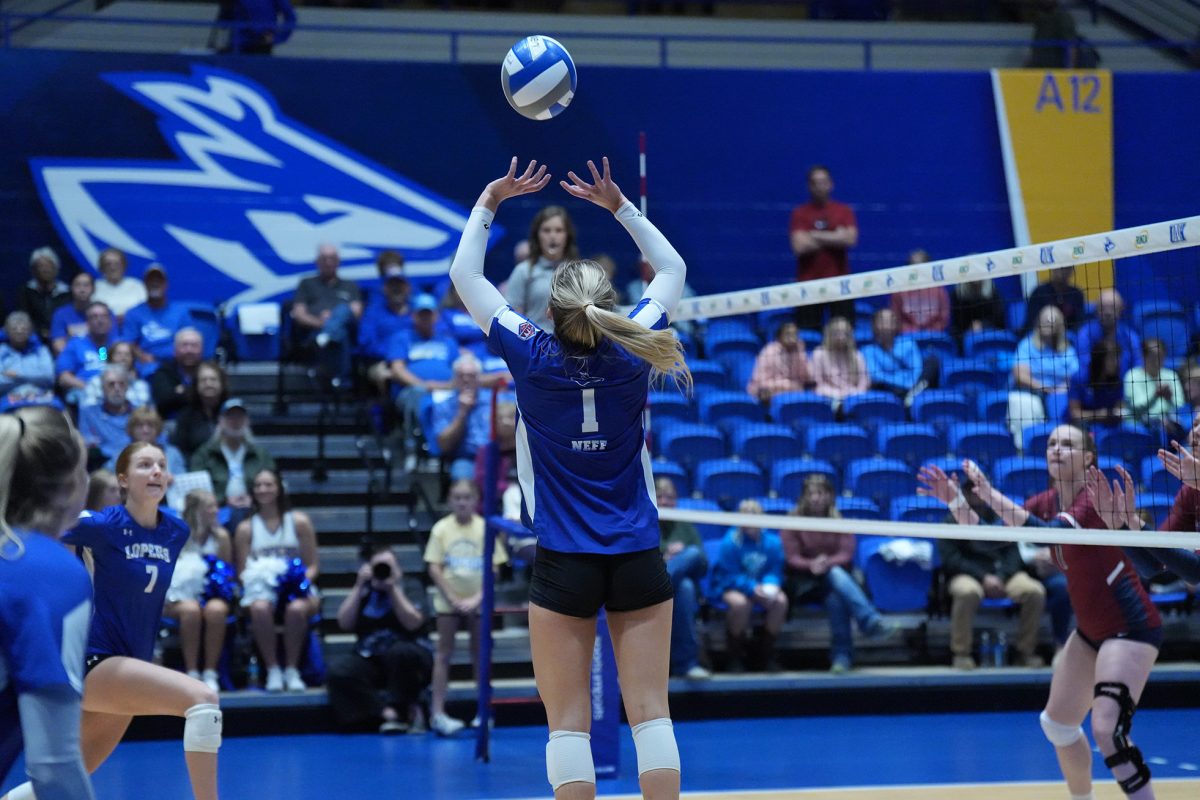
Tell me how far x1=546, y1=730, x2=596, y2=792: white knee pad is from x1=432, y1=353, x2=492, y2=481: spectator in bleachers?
580 cm

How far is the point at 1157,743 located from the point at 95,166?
32.2 ft

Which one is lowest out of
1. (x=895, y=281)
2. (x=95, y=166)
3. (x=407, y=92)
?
(x=895, y=281)

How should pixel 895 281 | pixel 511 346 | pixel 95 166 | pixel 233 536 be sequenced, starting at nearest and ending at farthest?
A: pixel 511 346 → pixel 895 281 → pixel 233 536 → pixel 95 166

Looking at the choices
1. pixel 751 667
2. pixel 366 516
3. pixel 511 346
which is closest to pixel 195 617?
pixel 366 516

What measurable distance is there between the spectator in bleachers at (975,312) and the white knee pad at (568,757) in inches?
319

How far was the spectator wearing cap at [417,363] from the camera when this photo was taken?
10.7 meters

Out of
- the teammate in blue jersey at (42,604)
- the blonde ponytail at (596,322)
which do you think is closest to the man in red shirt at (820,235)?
the blonde ponytail at (596,322)

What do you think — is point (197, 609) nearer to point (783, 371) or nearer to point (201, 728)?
point (201, 728)

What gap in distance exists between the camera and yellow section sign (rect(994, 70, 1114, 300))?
13664mm

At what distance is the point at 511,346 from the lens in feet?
13.6

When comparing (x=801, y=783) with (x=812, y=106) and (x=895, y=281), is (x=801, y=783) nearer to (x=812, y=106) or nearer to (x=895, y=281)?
(x=895, y=281)

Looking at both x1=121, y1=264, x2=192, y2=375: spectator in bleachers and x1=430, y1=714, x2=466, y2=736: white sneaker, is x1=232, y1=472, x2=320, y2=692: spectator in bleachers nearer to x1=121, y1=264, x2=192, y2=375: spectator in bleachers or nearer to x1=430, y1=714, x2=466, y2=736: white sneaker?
x1=430, y1=714, x2=466, y2=736: white sneaker

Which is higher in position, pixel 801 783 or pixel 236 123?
pixel 236 123

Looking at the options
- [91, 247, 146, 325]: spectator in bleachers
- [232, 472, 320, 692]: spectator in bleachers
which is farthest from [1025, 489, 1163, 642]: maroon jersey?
[91, 247, 146, 325]: spectator in bleachers
